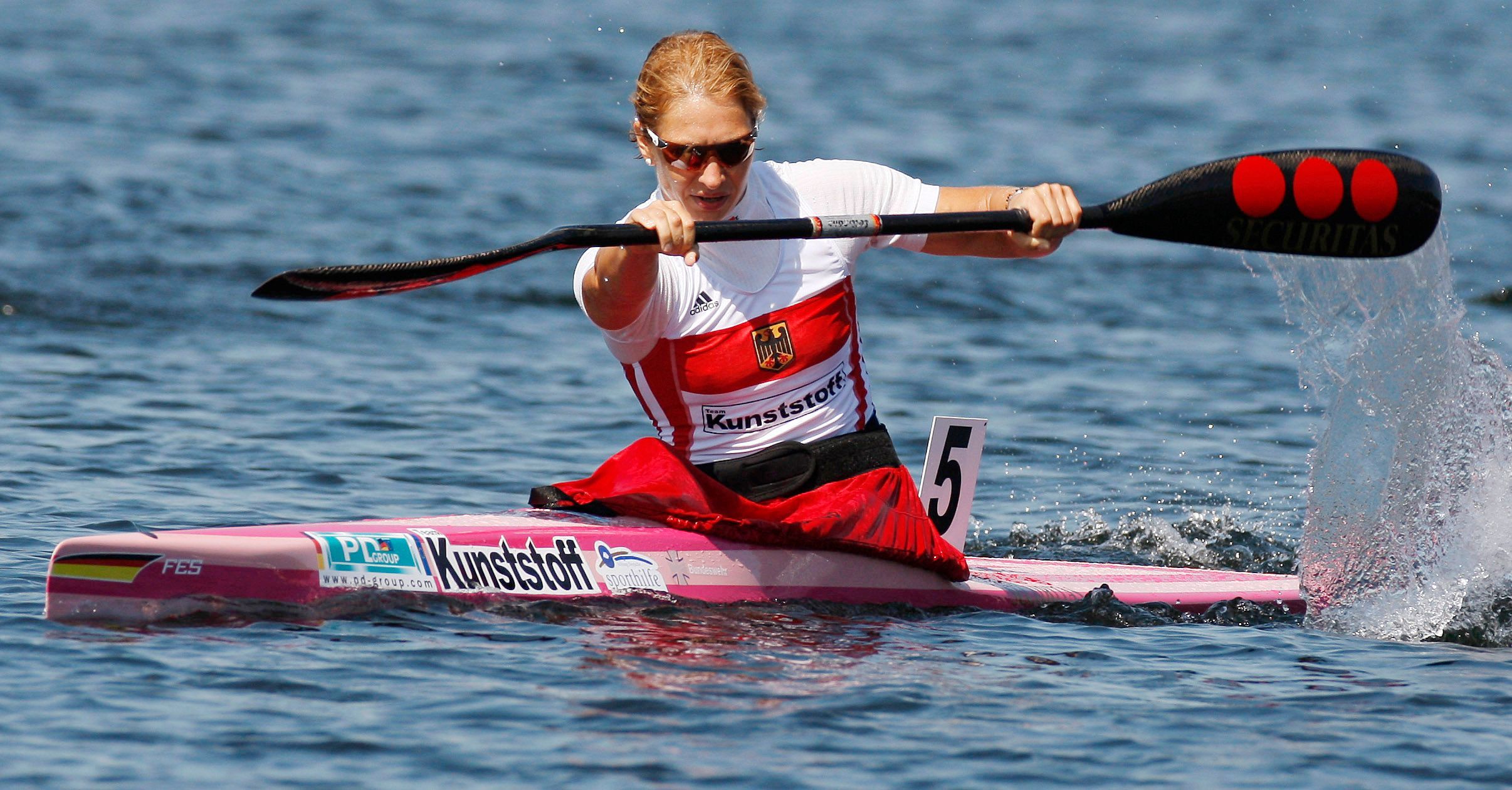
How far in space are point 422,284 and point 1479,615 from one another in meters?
3.10

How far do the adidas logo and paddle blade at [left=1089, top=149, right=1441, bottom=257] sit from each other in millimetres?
1155

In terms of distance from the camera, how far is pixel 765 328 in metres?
4.52

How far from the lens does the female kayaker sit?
14.0 feet

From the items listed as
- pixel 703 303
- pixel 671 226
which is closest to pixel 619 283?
pixel 671 226

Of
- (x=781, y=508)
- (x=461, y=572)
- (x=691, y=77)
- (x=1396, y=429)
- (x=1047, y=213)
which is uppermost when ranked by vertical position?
(x=691, y=77)

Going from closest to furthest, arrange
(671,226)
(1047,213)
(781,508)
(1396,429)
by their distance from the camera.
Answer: (671,226)
(1047,213)
(781,508)
(1396,429)

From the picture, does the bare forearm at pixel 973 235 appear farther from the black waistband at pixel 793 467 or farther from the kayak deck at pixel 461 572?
the kayak deck at pixel 461 572

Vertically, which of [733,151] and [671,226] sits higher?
[733,151]

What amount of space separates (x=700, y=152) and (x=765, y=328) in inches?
21.1

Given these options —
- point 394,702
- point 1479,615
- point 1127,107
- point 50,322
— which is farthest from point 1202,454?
point 1127,107

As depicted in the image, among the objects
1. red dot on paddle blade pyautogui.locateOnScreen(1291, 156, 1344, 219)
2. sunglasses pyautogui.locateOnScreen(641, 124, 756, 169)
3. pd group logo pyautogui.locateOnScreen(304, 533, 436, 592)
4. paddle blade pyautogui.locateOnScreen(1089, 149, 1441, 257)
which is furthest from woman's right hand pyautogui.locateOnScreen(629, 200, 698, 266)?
red dot on paddle blade pyautogui.locateOnScreen(1291, 156, 1344, 219)

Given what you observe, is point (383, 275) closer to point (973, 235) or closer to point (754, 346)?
point (754, 346)

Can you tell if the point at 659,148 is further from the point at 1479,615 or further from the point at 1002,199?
the point at 1479,615

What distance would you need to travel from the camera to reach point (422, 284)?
4562mm
